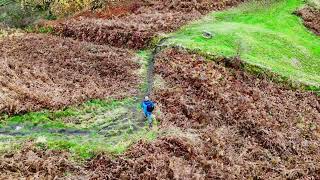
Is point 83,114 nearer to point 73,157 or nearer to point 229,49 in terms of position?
point 73,157

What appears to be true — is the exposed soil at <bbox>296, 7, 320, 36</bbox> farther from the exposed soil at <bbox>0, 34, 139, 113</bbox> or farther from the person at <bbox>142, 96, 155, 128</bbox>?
the person at <bbox>142, 96, 155, 128</bbox>

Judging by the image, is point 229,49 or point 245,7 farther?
point 245,7

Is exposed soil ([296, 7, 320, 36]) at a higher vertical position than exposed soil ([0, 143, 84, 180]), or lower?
lower

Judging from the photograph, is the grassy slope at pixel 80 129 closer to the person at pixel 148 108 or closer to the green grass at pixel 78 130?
the green grass at pixel 78 130

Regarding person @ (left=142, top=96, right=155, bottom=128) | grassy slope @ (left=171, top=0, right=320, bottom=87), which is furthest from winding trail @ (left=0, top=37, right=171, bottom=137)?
grassy slope @ (left=171, top=0, right=320, bottom=87)

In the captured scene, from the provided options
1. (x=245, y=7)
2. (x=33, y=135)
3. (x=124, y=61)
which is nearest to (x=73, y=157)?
(x=33, y=135)

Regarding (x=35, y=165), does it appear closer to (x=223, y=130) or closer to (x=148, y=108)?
(x=148, y=108)

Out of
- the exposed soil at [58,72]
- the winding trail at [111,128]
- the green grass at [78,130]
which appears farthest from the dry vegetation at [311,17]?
the green grass at [78,130]
